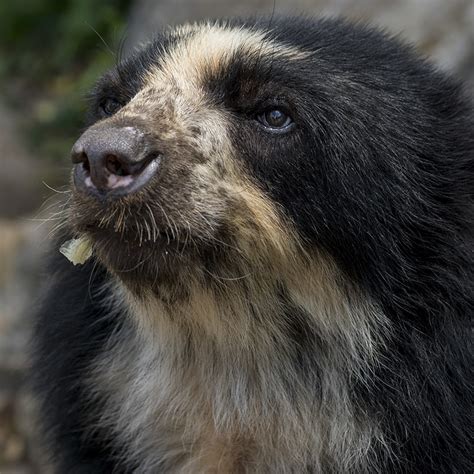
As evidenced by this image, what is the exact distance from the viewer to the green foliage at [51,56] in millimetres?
9398

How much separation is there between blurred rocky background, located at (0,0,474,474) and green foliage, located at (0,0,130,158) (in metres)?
0.01

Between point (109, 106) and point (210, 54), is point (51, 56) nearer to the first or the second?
point (109, 106)

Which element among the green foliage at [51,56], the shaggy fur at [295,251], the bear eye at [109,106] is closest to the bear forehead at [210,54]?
the shaggy fur at [295,251]

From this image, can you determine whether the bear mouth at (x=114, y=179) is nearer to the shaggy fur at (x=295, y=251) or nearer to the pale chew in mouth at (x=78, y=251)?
the shaggy fur at (x=295, y=251)

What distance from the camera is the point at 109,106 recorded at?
358 centimetres

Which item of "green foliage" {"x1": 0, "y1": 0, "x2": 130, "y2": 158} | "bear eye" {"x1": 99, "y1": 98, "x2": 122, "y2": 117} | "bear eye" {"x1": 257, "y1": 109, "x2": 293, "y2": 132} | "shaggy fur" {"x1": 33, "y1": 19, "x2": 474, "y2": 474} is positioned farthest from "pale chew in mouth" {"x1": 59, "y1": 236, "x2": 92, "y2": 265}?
"green foliage" {"x1": 0, "y1": 0, "x2": 130, "y2": 158}

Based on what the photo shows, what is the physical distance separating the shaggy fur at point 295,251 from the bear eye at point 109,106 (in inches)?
0.4

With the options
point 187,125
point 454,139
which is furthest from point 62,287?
point 454,139

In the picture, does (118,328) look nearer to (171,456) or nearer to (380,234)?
(171,456)

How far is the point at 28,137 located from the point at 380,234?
6.96 m

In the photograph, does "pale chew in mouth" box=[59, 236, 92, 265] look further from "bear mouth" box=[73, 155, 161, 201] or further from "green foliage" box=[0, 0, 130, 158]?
"green foliage" box=[0, 0, 130, 158]

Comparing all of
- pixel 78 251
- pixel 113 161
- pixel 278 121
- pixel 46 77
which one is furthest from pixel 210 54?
pixel 46 77

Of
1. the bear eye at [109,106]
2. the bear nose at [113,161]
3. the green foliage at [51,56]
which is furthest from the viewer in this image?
the green foliage at [51,56]

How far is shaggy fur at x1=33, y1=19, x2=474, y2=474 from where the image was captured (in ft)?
10.1
